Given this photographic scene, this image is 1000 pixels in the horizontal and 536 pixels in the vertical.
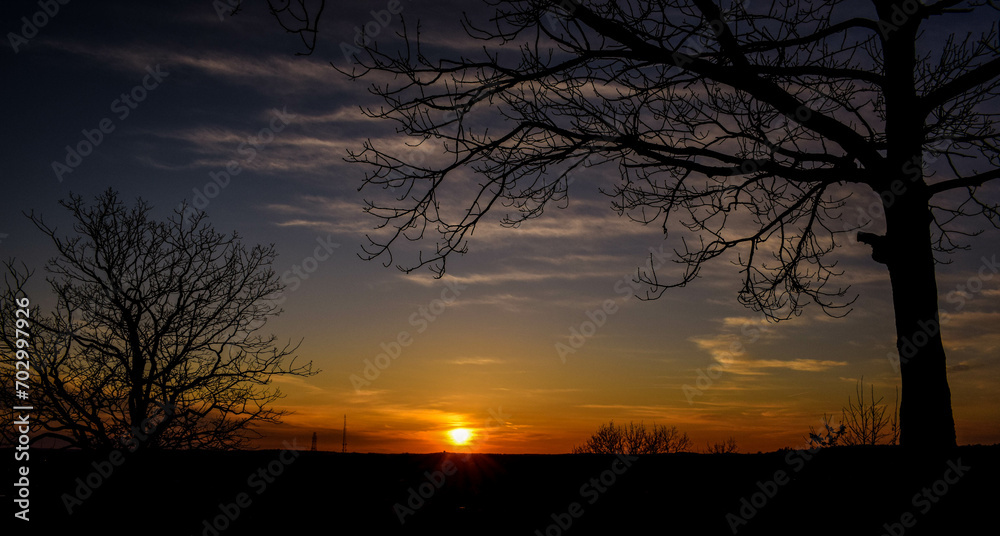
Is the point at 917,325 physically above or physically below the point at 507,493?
above

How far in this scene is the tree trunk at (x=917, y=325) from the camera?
5785mm

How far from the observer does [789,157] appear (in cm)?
671

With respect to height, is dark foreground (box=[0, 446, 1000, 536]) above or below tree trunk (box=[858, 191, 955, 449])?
below

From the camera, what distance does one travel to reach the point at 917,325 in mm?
5930

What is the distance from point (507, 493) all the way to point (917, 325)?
4.53m

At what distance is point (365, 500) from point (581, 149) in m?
4.06

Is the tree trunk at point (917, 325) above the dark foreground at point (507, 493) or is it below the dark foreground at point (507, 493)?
above

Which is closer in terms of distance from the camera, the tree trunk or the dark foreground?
the dark foreground

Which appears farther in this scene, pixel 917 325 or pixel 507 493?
pixel 917 325

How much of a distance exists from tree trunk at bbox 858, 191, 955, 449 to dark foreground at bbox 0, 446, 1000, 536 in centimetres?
162

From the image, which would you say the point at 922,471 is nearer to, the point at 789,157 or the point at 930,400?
the point at 930,400

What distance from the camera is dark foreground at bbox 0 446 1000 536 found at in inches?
141

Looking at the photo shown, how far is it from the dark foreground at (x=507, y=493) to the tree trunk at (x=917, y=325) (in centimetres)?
162

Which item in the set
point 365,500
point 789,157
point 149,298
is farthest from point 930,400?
point 149,298
